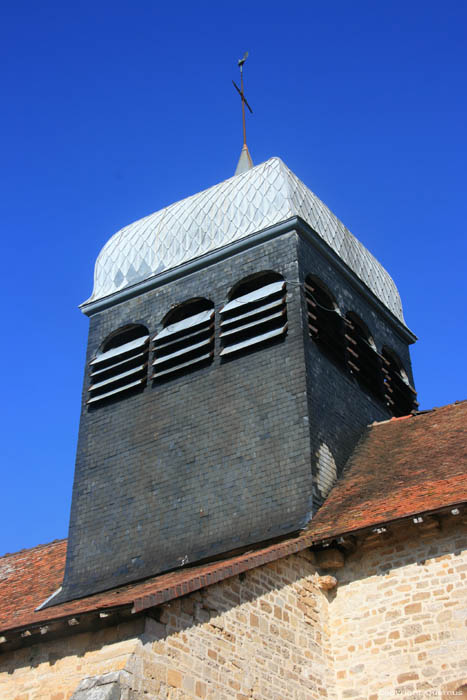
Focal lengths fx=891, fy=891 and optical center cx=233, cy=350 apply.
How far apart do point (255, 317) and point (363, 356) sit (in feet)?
7.25

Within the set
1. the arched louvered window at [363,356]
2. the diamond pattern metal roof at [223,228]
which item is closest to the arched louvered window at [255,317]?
the diamond pattern metal roof at [223,228]

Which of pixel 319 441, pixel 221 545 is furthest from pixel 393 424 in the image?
pixel 221 545

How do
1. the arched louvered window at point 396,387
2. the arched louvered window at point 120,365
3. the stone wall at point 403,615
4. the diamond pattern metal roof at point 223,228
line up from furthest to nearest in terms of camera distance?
the arched louvered window at point 396,387
the diamond pattern metal roof at point 223,228
the arched louvered window at point 120,365
the stone wall at point 403,615

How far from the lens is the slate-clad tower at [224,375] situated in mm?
11914

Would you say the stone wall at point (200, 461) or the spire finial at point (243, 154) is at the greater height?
the spire finial at point (243, 154)

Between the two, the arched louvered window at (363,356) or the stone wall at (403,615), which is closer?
the stone wall at (403,615)

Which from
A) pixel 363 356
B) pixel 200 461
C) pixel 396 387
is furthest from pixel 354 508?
pixel 396 387

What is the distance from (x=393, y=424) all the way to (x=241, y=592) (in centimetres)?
530

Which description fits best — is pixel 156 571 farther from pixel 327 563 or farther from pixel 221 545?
pixel 327 563

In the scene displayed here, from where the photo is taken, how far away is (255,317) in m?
13.4

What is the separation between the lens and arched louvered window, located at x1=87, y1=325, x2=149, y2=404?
1403 cm

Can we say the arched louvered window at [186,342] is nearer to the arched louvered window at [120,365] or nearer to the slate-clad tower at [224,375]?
the slate-clad tower at [224,375]

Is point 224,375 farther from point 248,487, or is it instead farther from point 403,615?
point 403,615

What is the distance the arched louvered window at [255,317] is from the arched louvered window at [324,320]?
1.46ft
